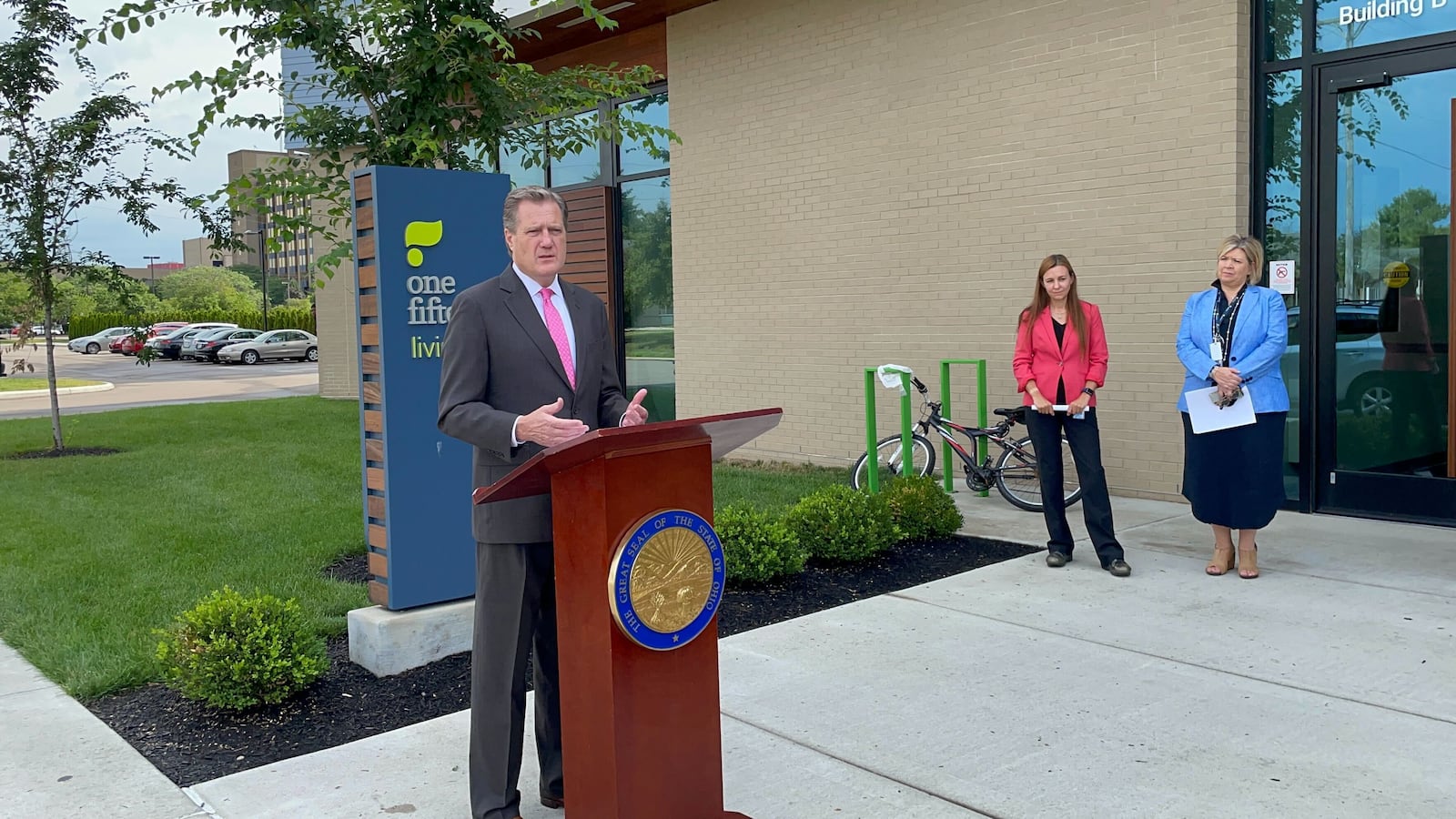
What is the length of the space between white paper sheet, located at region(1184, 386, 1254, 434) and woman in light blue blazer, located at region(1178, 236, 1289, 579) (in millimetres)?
34

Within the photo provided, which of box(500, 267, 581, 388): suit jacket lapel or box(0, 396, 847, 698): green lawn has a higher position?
box(500, 267, 581, 388): suit jacket lapel

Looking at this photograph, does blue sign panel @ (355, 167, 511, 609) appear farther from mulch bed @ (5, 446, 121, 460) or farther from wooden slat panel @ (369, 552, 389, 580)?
mulch bed @ (5, 446, 121, 460)

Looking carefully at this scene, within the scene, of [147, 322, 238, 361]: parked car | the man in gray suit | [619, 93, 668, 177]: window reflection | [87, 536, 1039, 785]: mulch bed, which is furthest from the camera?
[147, 322, 238, 361]: parked car

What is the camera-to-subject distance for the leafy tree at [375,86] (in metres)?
6.10

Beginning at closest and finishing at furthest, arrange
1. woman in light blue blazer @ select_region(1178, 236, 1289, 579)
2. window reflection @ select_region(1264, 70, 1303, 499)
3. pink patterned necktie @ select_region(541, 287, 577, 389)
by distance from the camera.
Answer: pink patterned necktie @ select_region(541, 287, 577, 389), woman in light blue blazer @ select_region(1178, 236, 1289, 579), window reflection @ select_region(1264, 70, 1303, 499)

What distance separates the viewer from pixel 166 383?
3356 cm

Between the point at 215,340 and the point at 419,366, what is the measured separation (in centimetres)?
4764

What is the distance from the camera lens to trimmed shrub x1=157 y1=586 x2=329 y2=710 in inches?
179

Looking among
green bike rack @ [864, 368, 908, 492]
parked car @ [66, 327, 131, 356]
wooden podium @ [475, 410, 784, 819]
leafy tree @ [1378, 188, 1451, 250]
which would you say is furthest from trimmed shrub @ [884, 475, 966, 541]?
parked car @ [66, 327, 131, 356]

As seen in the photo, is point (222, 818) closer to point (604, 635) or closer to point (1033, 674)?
point (604, 635)

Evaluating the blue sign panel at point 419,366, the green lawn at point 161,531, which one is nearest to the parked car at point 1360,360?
the green lawn at point 161,531

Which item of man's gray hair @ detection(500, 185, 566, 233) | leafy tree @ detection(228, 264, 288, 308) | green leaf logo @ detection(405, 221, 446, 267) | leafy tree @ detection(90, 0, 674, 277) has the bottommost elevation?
man's gray hair @ detection(500, 185, 566, 233)

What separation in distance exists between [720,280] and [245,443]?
692 centimetres

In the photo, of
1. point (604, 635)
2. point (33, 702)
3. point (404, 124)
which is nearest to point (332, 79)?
point (404, 124)
